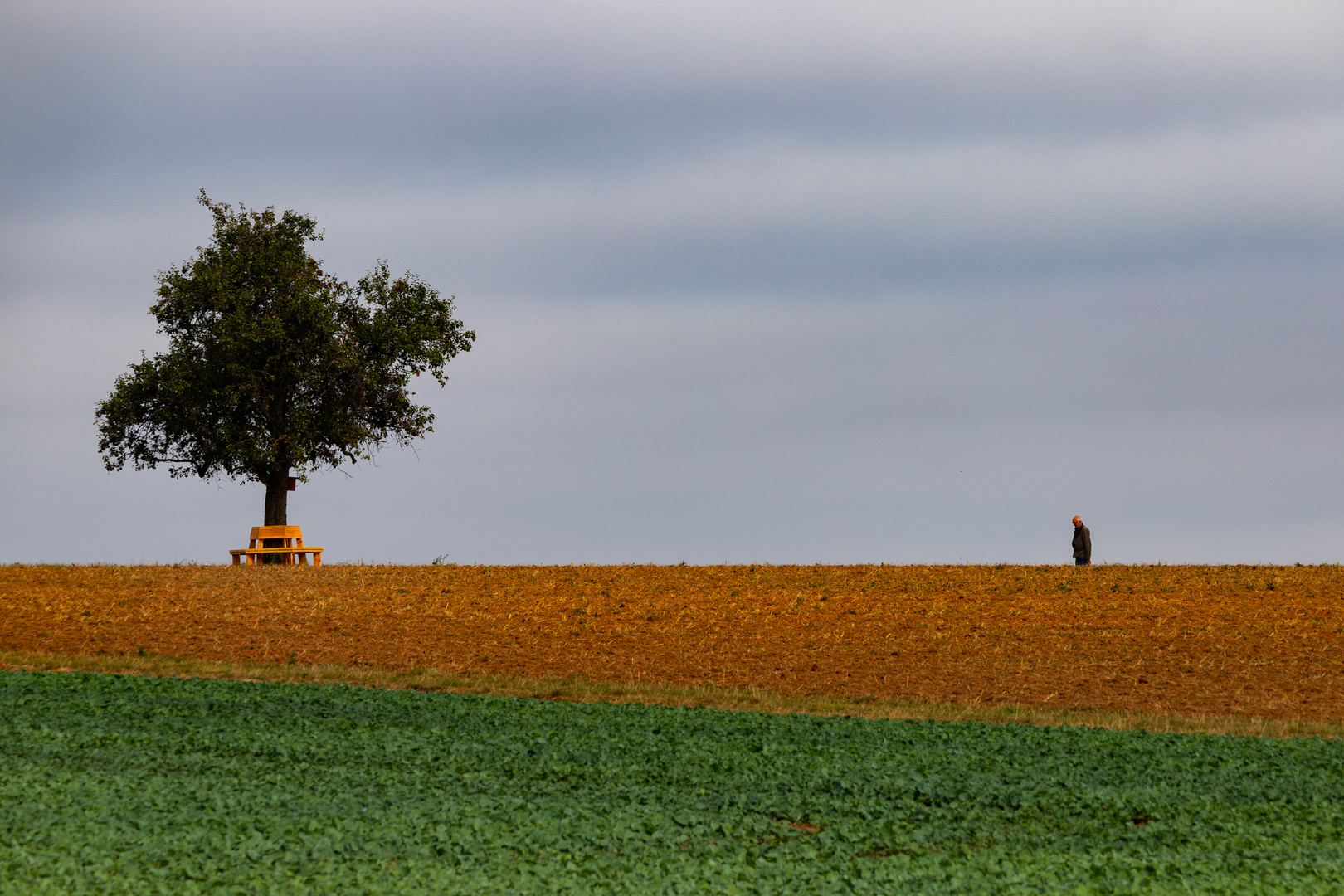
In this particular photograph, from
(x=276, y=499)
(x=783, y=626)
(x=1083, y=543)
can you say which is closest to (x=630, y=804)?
(x=783, y=626)

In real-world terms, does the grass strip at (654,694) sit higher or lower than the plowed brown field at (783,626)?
lower

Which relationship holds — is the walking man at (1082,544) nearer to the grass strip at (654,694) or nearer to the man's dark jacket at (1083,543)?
the man's dark jacket at (1083,543)

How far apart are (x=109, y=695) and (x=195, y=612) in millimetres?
10053

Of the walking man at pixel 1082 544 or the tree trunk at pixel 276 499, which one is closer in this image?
the walking man at pixel 1082 544

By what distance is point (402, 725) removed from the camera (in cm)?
1558

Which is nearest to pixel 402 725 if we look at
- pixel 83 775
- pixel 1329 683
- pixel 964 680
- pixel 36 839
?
pixel 83 775

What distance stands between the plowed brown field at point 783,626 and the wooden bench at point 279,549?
2663mm

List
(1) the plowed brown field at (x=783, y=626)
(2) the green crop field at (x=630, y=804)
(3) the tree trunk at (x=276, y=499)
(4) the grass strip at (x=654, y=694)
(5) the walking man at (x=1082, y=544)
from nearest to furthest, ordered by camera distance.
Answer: (2) the green crop field at (x=630, y=804) < (4) the grass strip at (x=654, y=694) < (1) the plowed brown field at (x=783, y=626) < (5) the walking man at (x=1082, y=544) < (3) the tree trunk at (x=276, y=499)

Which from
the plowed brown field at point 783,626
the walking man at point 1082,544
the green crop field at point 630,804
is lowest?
the green crop field at point 630,804

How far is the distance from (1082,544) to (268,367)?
25.2m

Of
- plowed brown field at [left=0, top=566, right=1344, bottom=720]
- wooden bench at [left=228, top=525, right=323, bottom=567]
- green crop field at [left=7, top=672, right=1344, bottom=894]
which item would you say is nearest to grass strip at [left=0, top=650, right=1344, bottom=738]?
plowed brown field at [left=0, top=566, right=1344, bottom=720]

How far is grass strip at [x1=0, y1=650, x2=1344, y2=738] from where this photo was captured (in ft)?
57.9

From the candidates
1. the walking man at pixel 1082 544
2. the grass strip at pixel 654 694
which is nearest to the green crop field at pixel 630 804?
the grass strip at pixel 654 694

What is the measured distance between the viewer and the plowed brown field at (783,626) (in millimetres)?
20953
